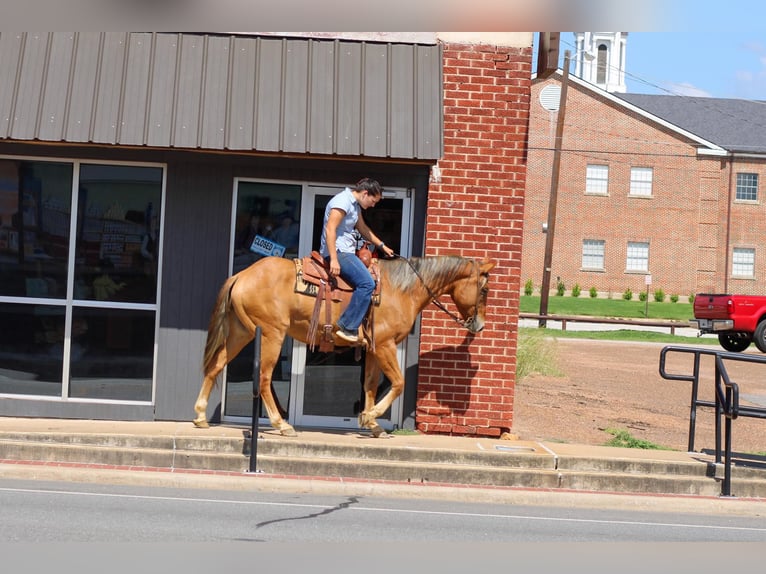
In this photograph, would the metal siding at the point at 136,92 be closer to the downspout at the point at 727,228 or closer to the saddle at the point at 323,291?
the saddle at the point at 323,291

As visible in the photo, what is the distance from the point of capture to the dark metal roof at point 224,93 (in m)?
10.1

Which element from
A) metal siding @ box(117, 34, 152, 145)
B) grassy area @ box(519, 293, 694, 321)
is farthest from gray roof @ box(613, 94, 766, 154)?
metal siding @ box(117, 34, 152, 145)

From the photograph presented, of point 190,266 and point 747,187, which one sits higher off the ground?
point 747,187

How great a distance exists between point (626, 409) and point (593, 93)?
37.7m

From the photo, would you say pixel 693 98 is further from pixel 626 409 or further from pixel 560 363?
pixel 626 409

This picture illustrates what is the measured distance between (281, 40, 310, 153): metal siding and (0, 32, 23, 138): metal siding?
2.89 m

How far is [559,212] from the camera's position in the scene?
168 ft

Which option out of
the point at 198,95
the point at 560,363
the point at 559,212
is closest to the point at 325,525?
the point at 198,95

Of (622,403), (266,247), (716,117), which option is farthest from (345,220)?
(716,117)

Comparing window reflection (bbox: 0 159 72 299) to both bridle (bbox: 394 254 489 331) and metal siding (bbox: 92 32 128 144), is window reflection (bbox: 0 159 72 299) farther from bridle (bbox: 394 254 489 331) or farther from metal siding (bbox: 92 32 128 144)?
bridle (bbox: 394 254 489 331)

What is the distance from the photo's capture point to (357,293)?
9.70 metres

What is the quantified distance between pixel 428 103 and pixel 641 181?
42.5 meters

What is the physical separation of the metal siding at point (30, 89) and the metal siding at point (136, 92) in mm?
900

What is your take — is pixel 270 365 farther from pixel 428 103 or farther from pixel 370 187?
pixel 428 103
